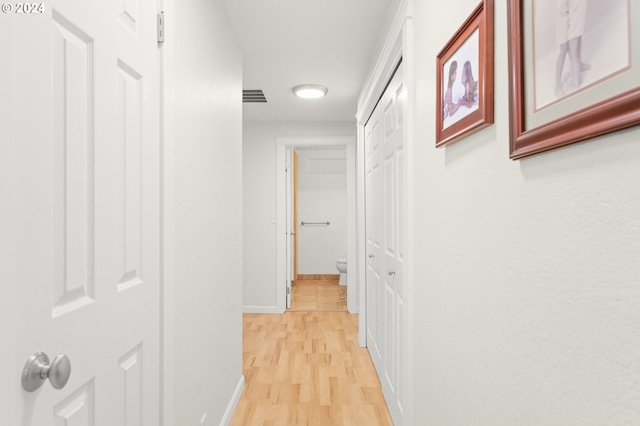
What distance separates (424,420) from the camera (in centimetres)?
142

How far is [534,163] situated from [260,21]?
6.44 feet

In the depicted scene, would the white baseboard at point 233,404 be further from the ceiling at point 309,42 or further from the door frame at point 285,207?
the ceiling at point 309,42

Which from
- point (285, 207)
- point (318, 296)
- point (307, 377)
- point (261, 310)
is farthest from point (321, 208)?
point (307, 377)

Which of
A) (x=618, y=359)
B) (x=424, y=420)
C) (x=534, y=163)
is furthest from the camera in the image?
(x=424, y=420)

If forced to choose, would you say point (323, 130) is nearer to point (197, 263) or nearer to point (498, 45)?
point (197, 263)

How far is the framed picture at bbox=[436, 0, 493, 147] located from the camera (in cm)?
88

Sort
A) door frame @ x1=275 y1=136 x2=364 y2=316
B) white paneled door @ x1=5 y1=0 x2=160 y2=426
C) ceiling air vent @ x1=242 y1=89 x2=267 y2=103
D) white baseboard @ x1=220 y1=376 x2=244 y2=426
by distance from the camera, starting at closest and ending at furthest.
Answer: white paneled door @ x1=5 y1=0 x2=160 y2=426
white baseboard @ x1=220 y1=376 x2=244 y2=426
ceiling air vent @ x1=242 y1=89 x2=267 y2=103
door frame @ x1=275 y1=136 x2=364 y2=316

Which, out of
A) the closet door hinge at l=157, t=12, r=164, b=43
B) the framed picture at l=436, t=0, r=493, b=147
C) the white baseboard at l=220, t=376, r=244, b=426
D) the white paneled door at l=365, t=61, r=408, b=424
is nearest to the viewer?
the framed picture at l=436, t=0, r=493, b=147

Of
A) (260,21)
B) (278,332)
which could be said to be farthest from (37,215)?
(278,332)

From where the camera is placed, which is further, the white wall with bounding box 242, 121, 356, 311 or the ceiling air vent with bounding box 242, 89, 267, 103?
the white wall with bounding box 242, 121, 356, 311

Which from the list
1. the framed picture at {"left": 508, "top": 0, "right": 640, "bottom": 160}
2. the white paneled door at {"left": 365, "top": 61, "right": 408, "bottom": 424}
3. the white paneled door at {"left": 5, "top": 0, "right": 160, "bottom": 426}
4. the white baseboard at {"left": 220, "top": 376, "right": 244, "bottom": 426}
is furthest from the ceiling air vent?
the framed picture at {"left": 508, "top": 0, "right": 640, "bottom": 160}

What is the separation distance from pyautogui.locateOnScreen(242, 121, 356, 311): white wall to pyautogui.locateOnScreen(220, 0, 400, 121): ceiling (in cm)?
72

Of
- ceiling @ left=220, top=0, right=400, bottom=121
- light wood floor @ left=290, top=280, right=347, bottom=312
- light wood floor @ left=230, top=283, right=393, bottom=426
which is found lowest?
light wood floor @ left=230, top=283, right=393, bottom=426

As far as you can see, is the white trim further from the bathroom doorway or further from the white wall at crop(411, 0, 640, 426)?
the bathroom doorway
